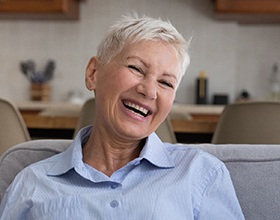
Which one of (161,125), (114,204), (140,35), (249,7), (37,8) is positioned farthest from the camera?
(37,8)

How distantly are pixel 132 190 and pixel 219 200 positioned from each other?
205mm

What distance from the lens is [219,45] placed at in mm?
4773

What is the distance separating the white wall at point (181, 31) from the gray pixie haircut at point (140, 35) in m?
3.38

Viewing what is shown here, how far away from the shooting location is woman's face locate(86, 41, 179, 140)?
4.40ft

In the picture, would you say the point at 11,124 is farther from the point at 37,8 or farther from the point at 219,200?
the point at 37,8

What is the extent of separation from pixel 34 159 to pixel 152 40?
0.46 meters

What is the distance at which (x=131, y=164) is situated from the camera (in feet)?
4.38

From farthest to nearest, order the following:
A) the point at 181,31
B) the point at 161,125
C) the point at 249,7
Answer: the point at 181,31 → the point at 249,7 → the point at 161,125

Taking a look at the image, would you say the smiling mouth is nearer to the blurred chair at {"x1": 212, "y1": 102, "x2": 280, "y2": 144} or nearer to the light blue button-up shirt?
the light blue button-up shirt

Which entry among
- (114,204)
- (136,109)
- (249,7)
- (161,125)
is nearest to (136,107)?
(136,109)

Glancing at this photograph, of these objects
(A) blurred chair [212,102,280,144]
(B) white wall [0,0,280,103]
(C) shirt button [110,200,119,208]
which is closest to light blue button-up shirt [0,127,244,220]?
(C) shirt button [110,200,119,208]

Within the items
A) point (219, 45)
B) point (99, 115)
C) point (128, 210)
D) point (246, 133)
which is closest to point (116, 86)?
point (99, 115)

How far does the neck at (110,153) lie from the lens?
4.66ft

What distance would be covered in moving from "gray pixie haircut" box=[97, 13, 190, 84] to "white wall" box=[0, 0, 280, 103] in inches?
133
